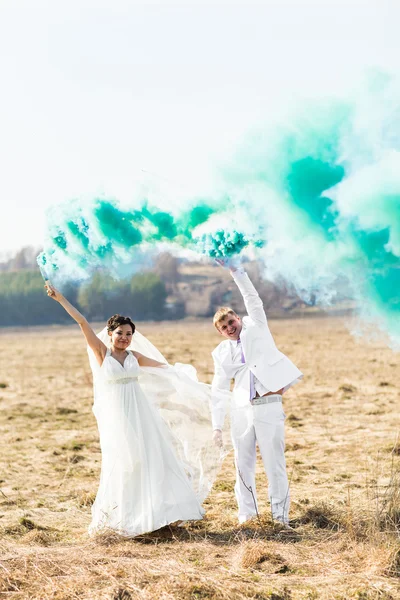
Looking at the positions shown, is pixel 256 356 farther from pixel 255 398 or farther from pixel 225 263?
pixel 225 263

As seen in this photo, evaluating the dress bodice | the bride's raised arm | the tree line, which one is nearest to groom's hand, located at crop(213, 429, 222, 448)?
the dress bodice

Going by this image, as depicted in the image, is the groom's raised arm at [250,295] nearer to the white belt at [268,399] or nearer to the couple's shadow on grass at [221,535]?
the white belt at [268,399]

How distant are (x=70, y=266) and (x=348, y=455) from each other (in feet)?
17.0

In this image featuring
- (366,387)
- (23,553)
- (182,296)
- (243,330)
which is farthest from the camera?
Result: (182,296)

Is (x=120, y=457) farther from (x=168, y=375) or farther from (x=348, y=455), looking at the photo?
(x=348, y=455)

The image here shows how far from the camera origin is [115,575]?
5.62 metres

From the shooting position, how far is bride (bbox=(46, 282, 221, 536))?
22.2ft

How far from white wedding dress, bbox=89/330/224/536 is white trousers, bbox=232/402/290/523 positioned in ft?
1.55

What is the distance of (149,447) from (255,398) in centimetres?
112

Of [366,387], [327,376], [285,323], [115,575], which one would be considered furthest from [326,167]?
[285,323]

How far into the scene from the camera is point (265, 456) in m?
6.82

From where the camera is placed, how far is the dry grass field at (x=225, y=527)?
5.44m

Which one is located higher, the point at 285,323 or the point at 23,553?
the point at 285,323

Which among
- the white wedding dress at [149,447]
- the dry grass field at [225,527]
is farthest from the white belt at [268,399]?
the dry grass field at [225,527]
